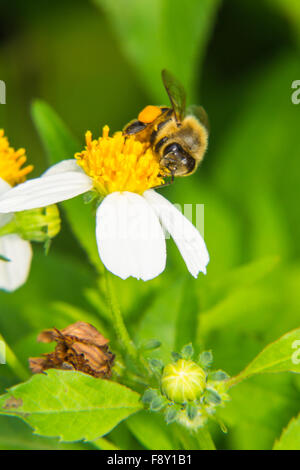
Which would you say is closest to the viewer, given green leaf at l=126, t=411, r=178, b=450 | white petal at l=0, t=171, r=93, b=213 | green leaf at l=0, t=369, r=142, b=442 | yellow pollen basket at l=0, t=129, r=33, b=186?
green leaf at l=0, t=369, r=142, b=442

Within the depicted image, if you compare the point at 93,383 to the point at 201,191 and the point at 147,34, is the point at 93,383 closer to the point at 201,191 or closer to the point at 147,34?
the point at 201,191

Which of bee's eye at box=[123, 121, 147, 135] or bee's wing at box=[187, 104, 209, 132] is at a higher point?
bee's wing at box=[187, 104, 209, 132]

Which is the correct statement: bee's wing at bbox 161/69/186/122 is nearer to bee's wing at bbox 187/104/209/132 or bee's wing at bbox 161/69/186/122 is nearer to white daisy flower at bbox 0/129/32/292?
bee's wing at bbox 187/104/209/132

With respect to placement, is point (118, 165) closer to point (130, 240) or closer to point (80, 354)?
point (130, 240)

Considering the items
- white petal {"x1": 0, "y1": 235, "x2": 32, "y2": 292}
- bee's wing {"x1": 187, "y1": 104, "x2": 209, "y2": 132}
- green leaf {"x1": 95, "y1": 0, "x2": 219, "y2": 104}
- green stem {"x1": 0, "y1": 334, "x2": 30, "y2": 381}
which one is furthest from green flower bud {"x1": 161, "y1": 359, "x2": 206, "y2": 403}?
green leaf {"x1": 95, "y1": 0, "x2": 219, "y2": 104}

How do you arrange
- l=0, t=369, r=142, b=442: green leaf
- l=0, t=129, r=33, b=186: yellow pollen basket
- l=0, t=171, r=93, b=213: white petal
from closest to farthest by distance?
1. l=0, t=369, r=142, b=442: green leaf
2. l=0, t=171, r=93, b=213: white petal
3. l=0, t=129, r=33, b=186: yellow pollen basket

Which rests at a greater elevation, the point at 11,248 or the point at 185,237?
the point at 11,248

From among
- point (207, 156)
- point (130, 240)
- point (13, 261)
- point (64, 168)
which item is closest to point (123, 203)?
point (130, 240)
